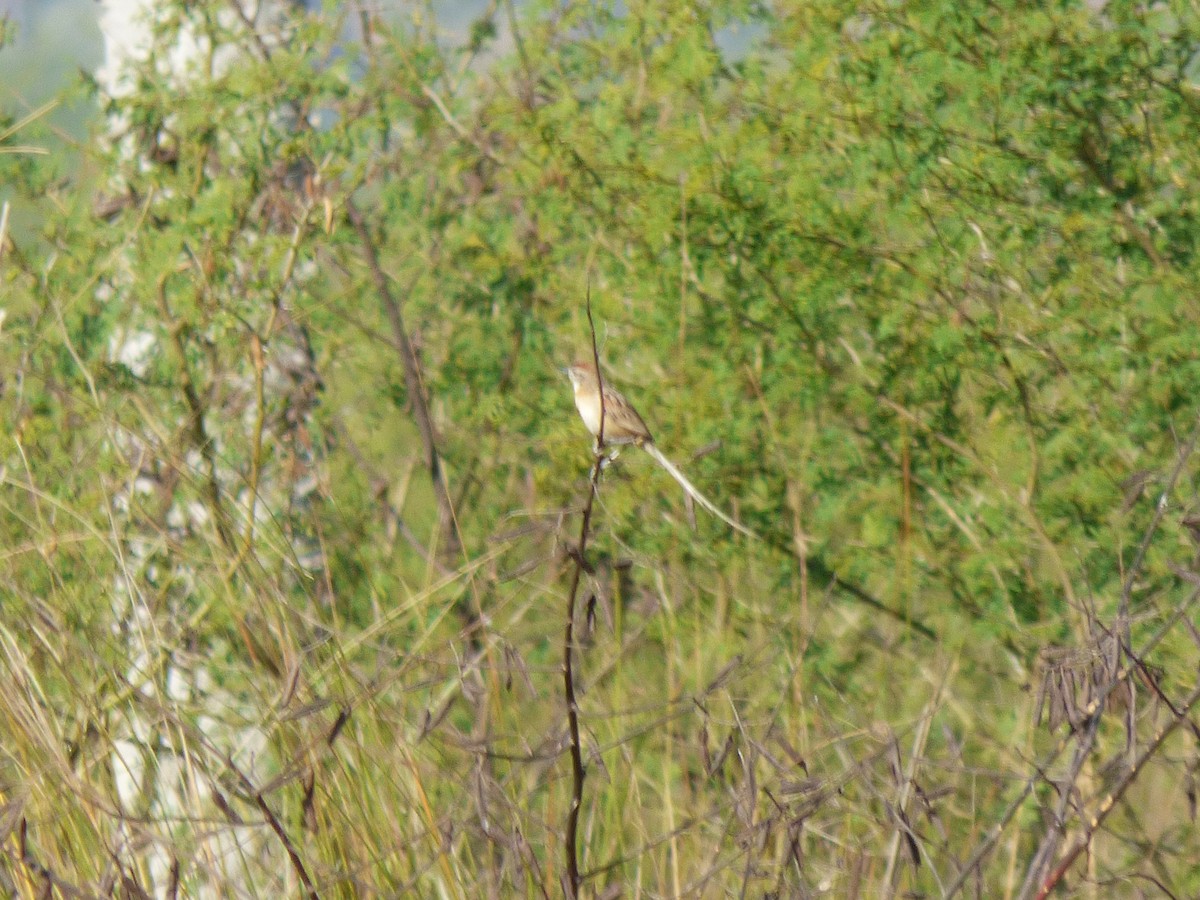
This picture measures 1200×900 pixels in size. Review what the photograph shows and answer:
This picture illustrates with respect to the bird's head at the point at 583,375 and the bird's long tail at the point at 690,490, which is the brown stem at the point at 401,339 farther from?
the bird's long tail at the point at 690,490

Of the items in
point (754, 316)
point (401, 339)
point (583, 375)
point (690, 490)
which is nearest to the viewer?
point (690, 490)

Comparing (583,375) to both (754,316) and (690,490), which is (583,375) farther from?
(690,490)

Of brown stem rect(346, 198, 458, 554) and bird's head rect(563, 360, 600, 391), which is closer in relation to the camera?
bird's head rect(563, 360, 600, 391)

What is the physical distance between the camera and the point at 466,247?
661cm

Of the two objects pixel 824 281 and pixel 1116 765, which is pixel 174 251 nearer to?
pixel 824 281

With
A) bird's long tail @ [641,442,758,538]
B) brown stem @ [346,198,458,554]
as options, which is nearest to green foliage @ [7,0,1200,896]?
brown stem @ [346,198,458,554]

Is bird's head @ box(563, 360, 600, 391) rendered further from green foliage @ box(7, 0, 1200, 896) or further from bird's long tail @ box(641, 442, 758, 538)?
bird's long tail @ box(641, 442, 758, 538)

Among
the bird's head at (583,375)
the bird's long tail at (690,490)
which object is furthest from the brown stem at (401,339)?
the bird's long tail at (690,490)

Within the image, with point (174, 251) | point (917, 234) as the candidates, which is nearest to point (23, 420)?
point (174, 251)

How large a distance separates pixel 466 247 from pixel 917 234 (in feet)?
6.54

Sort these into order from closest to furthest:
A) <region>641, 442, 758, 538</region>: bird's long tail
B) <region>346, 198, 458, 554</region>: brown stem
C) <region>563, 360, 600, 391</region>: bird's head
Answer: <region>641, 442, 758, 538</region>: bird's long tail < <region>563, 360, 600, 391</region>: bird's head < <region>346, 198, 458, 554</region>: brown stem

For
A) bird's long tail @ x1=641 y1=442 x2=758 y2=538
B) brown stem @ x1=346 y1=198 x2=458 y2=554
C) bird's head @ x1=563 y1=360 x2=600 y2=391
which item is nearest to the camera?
bird's long tail @ x1=641 y1=442 x2=758 y2=538

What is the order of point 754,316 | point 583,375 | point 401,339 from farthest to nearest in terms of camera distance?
point 401,339, point 754,316, point 583,375

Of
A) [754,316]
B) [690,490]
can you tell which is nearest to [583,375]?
[754,316]
